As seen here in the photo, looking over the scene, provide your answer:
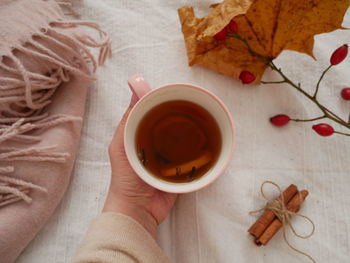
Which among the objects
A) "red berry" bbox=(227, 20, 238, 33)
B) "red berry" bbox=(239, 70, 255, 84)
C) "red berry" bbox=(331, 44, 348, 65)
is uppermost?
"red berry" bbox=(227, 20, 238, 33)

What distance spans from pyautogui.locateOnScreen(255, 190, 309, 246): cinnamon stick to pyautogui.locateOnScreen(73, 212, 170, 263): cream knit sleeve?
0.20 m

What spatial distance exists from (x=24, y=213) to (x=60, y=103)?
237 mm

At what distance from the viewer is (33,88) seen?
2.02 ft

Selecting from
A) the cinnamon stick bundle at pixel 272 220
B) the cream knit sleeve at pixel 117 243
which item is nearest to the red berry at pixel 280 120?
the cinnamon stick bundle at pixel 272 220

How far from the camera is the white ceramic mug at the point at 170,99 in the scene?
0.53m

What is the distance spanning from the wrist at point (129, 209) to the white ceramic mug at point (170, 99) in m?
0.10

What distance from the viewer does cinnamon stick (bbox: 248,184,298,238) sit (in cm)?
64

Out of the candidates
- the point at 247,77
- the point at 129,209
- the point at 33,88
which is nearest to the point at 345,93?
the point at 247,77

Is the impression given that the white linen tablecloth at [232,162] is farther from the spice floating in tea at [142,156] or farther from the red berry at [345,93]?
the spice floating in tea at [142,156]

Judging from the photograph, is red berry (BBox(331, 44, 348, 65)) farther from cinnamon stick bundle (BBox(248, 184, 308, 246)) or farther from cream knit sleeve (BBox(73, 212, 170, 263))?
cream knit sleeve (BBox(73, 212, 170, 263))

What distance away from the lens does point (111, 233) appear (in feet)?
1.85

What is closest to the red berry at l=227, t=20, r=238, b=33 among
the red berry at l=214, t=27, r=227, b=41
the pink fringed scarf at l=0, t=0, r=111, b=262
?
the red berry at l=214, t=27, r=227, b=41

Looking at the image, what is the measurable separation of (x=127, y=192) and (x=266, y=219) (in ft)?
0.98

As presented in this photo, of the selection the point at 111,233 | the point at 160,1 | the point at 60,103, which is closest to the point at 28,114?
the point at 60,103
